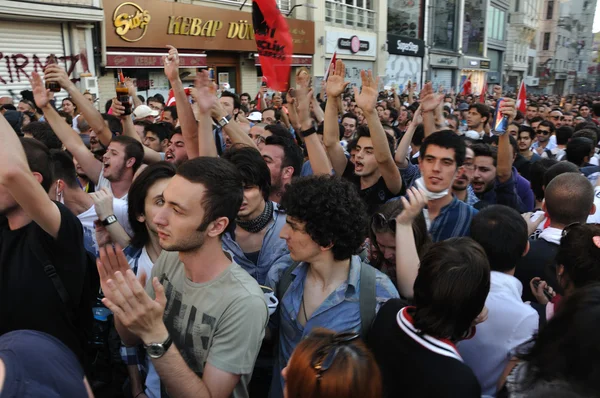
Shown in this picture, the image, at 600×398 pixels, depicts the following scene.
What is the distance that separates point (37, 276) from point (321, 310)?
1.30 meters

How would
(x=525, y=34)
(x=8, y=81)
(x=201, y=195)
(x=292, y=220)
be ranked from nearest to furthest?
1. (x=201, y=195)
2. (x=292, y=220)
3. (x=8, y=81)
4. (x=525, y=34)

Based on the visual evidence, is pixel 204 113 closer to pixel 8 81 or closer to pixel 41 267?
pixel 41 267

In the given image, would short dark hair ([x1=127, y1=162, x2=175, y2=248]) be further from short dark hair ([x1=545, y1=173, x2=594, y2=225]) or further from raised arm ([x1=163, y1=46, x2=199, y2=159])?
short dark hair ([x1=545, y1=173, x2=594, y2=225])

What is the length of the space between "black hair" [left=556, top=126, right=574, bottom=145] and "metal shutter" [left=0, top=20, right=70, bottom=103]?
11519mm

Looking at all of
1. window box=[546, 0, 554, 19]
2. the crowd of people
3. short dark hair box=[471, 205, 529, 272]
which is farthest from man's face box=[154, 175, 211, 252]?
window box=[546, 0, 554, 19]

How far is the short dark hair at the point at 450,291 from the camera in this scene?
1618 millimetres

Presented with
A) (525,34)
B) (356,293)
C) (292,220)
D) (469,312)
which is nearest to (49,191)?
(292,220)

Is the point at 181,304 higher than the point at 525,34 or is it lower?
lower

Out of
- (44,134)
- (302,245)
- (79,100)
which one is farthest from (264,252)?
(44,134)

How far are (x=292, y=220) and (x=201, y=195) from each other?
0.44 m

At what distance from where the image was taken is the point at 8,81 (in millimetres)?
10977

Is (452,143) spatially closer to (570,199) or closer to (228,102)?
(570,199)

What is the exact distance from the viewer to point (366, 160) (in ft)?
12.6

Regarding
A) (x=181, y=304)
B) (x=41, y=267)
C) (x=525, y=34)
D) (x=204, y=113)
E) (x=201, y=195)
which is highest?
(x=525, y=34)
